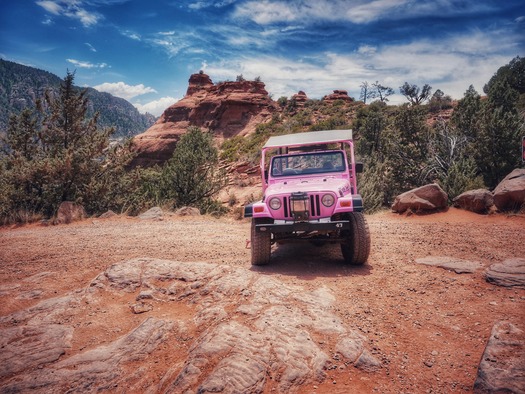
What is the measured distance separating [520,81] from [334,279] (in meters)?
44.1

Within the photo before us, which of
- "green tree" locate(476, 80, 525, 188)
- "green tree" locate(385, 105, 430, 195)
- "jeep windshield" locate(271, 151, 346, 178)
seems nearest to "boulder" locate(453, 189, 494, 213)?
"green tree" locate(476, 80, 525, 188)

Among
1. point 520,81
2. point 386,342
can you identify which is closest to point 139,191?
point 386,342

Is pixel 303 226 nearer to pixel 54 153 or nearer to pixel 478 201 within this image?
pixel 478 201

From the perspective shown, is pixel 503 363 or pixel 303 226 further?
pixel 303 226

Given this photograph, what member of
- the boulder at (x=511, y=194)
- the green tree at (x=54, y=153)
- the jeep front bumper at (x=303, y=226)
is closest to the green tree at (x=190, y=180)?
the green tree at (x=54, y=153)

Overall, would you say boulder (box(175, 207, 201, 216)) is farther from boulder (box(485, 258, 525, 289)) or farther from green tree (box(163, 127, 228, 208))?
boulder (box(485, 258, 525, 289))

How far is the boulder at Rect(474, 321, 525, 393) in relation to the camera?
2.01 m

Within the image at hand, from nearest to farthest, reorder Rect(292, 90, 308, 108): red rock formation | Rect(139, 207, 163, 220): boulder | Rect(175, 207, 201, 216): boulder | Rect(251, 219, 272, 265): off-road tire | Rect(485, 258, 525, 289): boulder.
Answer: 1. Rect(485, 258, 525, 289): boulder
2. Rect(251, 219, 272, 265): off-road tire
3. Rect(139, 207, 163, 220): boulder
4. Rect(175, 207, 201, 216): boulder
5. Rect(292, 90, 308, 108): red rock formation

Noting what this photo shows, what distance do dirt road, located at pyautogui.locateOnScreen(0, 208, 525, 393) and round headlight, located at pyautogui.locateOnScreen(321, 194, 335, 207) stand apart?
1041 mm

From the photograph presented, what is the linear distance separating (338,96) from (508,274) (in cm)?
5230

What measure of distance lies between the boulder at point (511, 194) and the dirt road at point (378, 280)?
0.55 meters

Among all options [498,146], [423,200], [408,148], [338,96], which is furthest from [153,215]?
[338,96]

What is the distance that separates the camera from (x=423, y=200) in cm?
1034

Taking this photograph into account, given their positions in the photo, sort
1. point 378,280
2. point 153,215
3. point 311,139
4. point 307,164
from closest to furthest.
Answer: point 378,280, point 307,164, point 311,139, point 153,215
